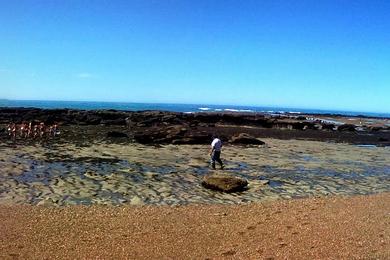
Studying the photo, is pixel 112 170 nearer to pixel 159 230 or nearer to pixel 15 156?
pixel 15 156

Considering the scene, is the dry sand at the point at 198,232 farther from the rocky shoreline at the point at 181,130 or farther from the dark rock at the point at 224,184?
the rocky shoreline at the point at 181,130

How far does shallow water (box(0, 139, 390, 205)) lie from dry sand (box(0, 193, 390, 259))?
79.1 inches

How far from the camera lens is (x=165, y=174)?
74.2 ft

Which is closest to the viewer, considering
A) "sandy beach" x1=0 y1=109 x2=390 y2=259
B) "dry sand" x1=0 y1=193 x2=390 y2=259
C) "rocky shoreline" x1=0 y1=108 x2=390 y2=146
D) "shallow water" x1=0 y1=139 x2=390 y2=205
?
"dry sand" x1=0 y1=193 x2=390 y2=259

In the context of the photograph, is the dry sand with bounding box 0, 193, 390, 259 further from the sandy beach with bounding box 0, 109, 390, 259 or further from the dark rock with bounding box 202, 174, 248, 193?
the dark rock with bounding box 202, 174, 248, 193

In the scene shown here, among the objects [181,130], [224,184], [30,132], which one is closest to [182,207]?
[224,184]

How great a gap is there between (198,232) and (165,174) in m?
10.3

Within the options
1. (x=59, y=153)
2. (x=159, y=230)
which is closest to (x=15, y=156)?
(x=59, y=153)

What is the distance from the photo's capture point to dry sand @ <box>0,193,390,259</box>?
10.7 meters

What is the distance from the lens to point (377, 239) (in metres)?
11.9

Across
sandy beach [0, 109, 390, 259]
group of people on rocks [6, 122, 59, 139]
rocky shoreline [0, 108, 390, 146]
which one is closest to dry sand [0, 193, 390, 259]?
sandy beach [0, 109, 390, 259]

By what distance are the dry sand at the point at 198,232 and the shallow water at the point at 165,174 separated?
2.01 m

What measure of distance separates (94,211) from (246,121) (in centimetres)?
5694

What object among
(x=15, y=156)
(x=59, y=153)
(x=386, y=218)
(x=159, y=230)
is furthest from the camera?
(x=59, y=153)
